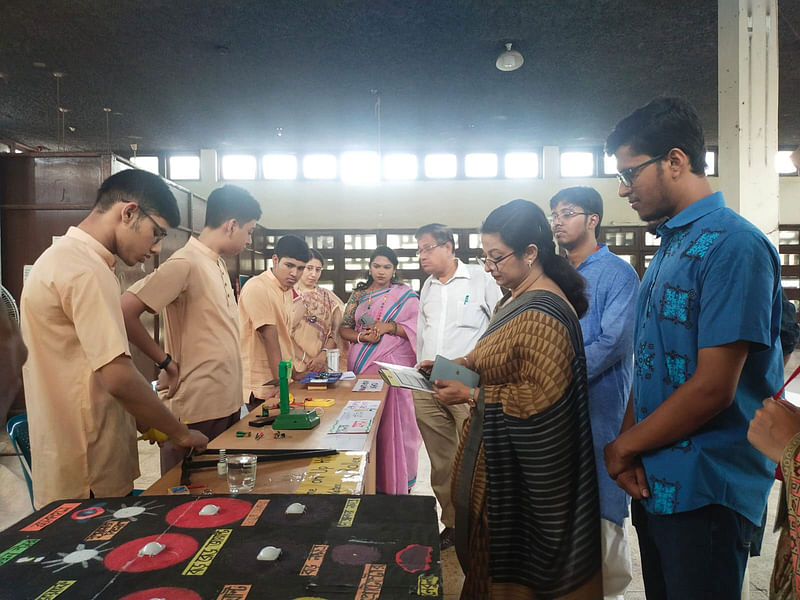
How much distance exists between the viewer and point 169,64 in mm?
4906

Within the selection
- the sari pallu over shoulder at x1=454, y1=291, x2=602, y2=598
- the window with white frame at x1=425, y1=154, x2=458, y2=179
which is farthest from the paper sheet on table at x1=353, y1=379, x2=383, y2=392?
the window with white frame at x1=425, y1=154, x2=458, y2=179

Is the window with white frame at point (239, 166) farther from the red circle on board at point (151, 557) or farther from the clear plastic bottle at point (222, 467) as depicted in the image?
the red circle on board at point (151, 557)

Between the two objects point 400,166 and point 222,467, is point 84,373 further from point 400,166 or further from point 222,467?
point 400,166

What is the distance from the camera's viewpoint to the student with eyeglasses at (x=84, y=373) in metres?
1.29

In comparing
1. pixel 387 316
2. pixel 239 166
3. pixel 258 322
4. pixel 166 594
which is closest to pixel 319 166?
pixel 239 166

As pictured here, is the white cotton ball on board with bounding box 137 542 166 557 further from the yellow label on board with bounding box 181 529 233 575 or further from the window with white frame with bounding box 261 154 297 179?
the window with white frame with bounding box 261 154 297 179

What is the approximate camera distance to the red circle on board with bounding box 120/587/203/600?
2.47ft

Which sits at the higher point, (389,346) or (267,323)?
(267,323)

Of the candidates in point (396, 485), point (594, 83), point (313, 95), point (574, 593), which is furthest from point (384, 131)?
point (574, 593)

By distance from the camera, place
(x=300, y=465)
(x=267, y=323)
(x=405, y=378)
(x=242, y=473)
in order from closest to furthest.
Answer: (x=242, y=473)
(x=300, y=465)
(x=405, y=378)
(x=267, y=323)

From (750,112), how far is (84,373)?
2.76 meters

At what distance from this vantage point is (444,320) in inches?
113

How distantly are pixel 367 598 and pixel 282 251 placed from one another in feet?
8.37

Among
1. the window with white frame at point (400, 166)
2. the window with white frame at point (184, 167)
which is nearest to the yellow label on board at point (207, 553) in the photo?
the window with white frame at point (400, 166)
